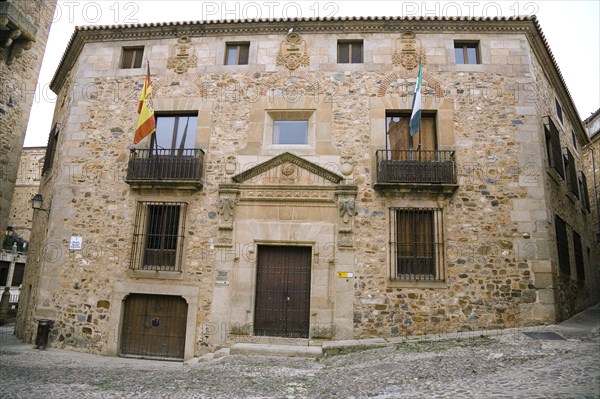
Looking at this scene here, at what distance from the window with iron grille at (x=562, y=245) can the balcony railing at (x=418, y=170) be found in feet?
10.4

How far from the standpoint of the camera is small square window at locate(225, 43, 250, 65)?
10.9 meters

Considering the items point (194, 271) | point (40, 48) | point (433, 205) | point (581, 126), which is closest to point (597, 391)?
point (433, 205)

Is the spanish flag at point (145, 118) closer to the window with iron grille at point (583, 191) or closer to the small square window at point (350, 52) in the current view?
the small square window at point (350, 52)

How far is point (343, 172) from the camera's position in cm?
975

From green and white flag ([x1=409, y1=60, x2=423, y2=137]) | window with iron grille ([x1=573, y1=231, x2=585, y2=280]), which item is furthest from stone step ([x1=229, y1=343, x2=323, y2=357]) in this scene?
window with iron grille ([x1=573, y1=231, x2=585, y2=280])

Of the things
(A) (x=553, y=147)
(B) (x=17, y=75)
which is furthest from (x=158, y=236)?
(A) (x=553, y=147)

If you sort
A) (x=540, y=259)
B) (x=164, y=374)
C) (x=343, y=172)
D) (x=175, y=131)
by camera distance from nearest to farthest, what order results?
(x=164, y=374), (x=540, y=259), (x=343, y=172), (x=175, y=131)

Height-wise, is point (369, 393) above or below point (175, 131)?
below

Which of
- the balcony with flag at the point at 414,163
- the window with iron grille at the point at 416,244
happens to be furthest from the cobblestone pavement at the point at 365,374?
the balcony with flag at the point at 414,163

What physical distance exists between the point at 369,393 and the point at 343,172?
18.0ft

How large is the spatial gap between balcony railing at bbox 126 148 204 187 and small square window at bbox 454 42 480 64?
685 cm

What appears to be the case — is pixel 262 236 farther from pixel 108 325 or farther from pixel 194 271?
pixel 108 325

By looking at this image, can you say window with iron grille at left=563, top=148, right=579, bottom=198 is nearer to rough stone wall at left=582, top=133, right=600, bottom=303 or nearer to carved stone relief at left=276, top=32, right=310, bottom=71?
rough stone wall at left=582, top=133, right=600, bottom=303

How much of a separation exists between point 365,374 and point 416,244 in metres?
3.93
